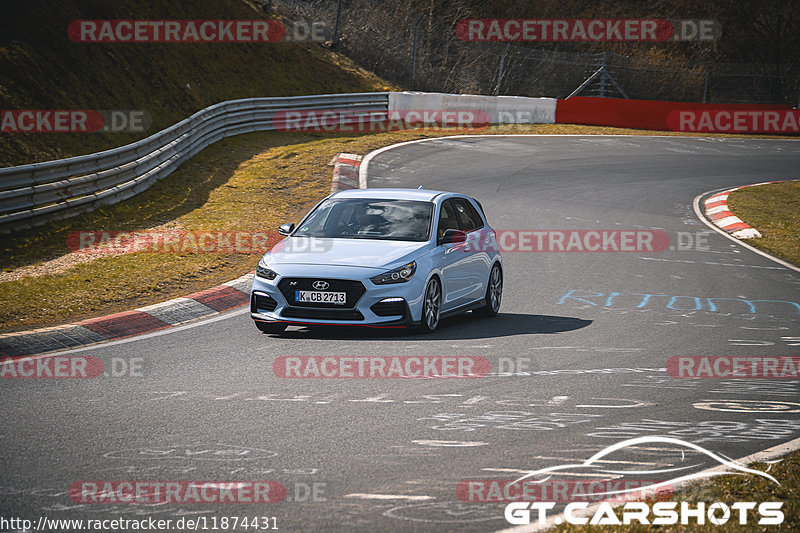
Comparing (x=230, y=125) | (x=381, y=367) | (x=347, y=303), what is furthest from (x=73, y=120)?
(x=381, y=367)

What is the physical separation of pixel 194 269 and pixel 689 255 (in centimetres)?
874

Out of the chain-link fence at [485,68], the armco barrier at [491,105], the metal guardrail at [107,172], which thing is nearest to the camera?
the metal guardrail at [107,172]

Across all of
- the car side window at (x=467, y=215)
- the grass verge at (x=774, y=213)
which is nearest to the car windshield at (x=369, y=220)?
the car side window at (x=467, y=215)

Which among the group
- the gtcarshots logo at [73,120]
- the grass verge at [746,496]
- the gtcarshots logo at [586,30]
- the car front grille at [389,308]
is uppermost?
the gtcarshots logo at [586,30]

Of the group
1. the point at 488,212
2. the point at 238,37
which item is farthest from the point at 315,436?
the point at 238,37

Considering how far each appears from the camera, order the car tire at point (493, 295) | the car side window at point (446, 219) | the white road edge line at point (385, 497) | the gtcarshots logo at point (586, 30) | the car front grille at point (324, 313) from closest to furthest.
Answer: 1. the white road edge line at point (385, 497)
2. the car front grille at point (324, 313)
3. the car side window at point (446, 219)
4. the car tire at point (493, 295)
5. the gtcarshots logo at point (586, 30)

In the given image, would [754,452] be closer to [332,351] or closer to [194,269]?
[332,351]

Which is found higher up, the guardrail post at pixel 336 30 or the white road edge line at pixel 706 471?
the guardrail post at pixel 336 30

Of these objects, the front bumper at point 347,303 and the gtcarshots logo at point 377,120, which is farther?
the gtcarshots logo at point 377,120

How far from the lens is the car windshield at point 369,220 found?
11125 millimetres

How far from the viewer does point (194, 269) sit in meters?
13.6

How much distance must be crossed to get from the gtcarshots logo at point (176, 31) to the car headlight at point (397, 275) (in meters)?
21.2

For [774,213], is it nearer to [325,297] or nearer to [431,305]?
[431,305]

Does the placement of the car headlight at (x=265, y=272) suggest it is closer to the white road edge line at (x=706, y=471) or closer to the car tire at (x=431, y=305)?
the car tire at (x=431, y=305)
